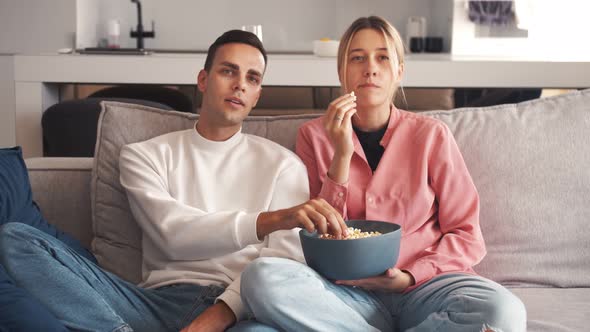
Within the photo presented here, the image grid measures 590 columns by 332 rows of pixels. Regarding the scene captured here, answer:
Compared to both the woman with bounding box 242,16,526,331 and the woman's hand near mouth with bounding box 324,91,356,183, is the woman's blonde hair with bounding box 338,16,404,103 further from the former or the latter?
A: the woman's hand near mouth with bounding box 324,91,356,183

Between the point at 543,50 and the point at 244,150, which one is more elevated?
the point at 543,50

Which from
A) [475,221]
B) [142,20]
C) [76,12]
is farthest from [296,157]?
[142,20]

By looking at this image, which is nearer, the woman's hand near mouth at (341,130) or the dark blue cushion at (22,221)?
the dark blue cushion at (22,221)

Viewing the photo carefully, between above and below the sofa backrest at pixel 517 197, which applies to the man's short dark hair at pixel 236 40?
above

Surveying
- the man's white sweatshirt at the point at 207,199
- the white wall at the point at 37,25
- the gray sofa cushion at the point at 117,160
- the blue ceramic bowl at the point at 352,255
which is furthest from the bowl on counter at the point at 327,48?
the blue ceramic bowl at the point at 352,255

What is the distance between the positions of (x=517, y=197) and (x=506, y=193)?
0.10 feet

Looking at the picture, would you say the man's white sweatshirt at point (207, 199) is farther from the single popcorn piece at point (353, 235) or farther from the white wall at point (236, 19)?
the white wall at point (236, 19)

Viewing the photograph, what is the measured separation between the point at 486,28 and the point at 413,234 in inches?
91.1

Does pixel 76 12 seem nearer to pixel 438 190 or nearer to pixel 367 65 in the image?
pixel 367 65

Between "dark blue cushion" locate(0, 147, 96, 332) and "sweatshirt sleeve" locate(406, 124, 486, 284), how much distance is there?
2.57 feet

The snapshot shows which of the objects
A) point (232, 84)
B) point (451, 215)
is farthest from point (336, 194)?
point (232, 84)

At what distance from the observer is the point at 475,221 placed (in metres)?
1.85

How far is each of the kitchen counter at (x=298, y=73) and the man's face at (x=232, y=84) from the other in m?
1.34

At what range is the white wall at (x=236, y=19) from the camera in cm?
420
